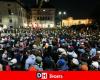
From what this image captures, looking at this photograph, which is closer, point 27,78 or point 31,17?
point 27,78

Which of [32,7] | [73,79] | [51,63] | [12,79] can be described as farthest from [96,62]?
[32,7]

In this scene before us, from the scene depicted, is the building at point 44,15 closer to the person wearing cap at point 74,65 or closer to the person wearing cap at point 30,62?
the person wearing cap at point 74,65

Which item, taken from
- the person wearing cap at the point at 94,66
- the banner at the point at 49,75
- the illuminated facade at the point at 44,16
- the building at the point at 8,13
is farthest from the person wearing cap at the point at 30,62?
the illuminated facade at the point at 44,16

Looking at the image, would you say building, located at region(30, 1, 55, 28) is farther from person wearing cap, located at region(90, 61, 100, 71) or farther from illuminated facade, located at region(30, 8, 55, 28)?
person wearing cap, located at region(90, 61, 100, 71)

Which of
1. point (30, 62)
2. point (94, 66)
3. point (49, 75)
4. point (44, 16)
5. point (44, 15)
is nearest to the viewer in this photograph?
point (49, 75)

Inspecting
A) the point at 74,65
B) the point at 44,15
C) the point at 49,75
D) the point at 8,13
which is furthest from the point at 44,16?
the point at 49,75

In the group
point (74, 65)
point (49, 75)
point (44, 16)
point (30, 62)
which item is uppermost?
point (49, 75)

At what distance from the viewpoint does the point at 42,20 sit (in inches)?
6471

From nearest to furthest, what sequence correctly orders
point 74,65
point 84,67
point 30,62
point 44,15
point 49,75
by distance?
point 49,75 → point 84,67 → point 30,62 → point 74,65 → point 44,15

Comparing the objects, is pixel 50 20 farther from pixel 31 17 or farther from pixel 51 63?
pixel 51 63

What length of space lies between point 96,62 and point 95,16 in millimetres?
98697

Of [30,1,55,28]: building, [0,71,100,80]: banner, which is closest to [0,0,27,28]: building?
[30,1,55,28]: building

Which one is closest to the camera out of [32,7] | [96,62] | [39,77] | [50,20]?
[39,77]

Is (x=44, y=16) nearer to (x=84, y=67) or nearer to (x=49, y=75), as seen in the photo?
(x=84, y=67)
